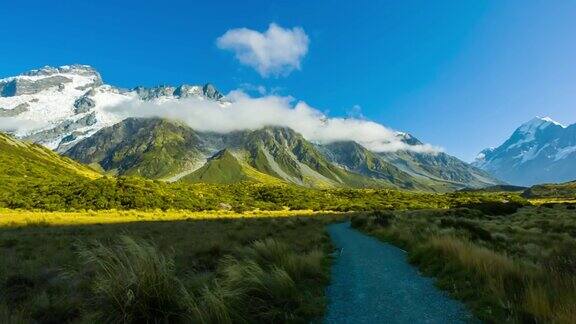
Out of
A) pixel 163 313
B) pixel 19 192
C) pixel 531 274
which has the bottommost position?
pixel 19 192

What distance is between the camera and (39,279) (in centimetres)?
1382

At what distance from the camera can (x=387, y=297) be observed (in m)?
11.2

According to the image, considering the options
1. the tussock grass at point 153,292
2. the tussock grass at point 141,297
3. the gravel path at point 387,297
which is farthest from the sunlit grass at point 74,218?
the tussock grass at point 141,297

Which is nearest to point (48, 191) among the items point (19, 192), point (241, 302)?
point (19, 192)

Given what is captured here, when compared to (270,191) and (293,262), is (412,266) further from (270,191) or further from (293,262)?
(270,191)

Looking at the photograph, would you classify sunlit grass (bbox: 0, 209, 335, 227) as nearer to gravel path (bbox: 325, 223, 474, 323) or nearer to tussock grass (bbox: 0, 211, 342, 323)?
tussock grass (bbox: 0, 211, 342, 323)

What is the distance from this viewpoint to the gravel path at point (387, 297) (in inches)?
367

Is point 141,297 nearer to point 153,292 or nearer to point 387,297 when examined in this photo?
point 153,292

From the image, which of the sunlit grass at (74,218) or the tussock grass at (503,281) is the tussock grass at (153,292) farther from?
the sunlit grass at (74,218)

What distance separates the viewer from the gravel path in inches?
367

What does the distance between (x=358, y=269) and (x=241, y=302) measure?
8.01m

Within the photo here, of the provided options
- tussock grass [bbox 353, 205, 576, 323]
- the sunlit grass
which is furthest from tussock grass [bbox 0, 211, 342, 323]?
the sunlit grass

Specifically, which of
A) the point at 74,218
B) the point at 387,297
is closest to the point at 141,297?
the point at 387,297

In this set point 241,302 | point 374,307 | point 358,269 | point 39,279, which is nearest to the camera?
point 241,302
